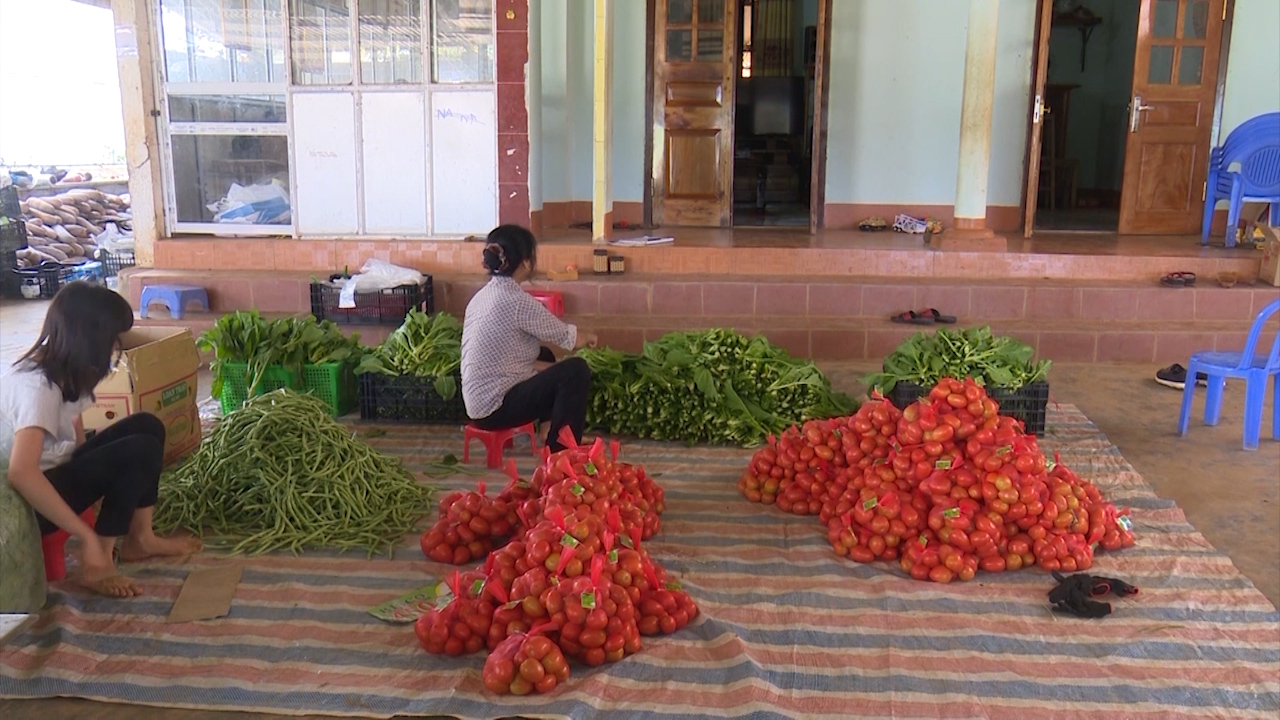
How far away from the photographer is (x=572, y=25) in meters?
8.98

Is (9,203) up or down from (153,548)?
up

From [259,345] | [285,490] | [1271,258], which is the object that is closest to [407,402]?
[259,345]

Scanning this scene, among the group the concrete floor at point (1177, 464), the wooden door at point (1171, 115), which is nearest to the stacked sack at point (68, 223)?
the concrete floor at point (1177, 464)

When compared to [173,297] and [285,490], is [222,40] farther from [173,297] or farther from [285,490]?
[285,490]

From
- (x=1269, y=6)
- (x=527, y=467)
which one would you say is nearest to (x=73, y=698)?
(x=527, y=467)

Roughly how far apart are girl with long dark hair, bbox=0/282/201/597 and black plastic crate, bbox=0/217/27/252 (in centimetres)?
801

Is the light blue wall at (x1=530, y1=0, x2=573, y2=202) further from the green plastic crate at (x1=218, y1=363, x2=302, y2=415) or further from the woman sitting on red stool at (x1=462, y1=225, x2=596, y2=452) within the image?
the woman sitting on red stool at (x1=462, y1=225, x2=596, y2=452)

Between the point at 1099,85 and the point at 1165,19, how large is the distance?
161 inches

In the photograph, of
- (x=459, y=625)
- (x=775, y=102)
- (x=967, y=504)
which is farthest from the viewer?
(x=775, y=102)

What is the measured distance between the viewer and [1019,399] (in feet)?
16.6

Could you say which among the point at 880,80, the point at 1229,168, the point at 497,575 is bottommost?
the point at 497,575

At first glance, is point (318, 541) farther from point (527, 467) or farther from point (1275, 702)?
point (1275, 702)

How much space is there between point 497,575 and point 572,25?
719 cm

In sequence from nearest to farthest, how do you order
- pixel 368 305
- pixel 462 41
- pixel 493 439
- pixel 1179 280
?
pixel 493 439 → pixel 368 305 → pixel 1179 280 → pixel 462 41
